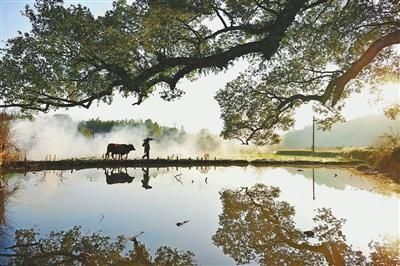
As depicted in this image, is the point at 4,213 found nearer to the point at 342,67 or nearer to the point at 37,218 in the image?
the point at 37,218

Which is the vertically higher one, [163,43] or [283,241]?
[163,43]

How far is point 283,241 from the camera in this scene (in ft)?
34.7

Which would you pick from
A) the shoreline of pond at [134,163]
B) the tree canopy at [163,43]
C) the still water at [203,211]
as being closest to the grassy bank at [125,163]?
the shoreline of pond at [134,163]

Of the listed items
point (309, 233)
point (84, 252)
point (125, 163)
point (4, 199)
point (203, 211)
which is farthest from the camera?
point (125, 163)

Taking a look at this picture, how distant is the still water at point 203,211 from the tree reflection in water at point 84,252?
0.33 meters

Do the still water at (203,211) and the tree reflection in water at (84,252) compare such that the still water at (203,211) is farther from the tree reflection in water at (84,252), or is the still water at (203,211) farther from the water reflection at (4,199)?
the tree reflection in water at (84,252)

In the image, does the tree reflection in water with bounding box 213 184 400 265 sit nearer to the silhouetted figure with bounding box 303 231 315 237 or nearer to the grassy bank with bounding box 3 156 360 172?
the silhouetted figure with bounding box 303 231 315 237

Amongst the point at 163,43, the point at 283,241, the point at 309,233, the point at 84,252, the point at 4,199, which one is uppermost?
the point at 163,43

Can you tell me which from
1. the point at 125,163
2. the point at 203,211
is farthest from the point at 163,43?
the point at 125,163

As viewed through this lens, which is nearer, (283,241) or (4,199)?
(283,241)

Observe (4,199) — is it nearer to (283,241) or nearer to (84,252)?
(84,252)

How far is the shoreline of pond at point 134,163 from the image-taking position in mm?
29500

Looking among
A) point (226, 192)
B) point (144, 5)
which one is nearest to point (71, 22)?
point (144, 5)

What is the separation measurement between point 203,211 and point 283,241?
4.72 meters
